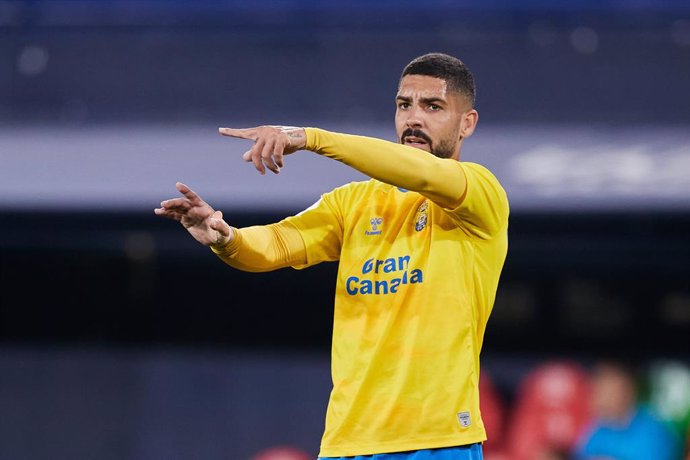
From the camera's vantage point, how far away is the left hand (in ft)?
9.87

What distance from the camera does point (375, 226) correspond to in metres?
3.54

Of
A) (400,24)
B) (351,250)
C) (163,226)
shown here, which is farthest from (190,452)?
(351,250)

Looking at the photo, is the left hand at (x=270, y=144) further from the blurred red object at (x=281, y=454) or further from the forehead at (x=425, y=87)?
the blurred red object at (x=281, y=454)

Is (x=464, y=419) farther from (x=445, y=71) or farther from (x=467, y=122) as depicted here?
(x=445, y=71)

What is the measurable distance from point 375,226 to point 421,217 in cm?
15

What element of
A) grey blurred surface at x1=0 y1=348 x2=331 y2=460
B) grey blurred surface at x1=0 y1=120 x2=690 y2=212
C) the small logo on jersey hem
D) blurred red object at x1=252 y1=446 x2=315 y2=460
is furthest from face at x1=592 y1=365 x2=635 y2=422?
the small logo on jersey hem

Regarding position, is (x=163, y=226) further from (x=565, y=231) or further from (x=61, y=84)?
(x=565, y=231)

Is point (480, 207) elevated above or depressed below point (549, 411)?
above

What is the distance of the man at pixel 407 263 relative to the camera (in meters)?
3.25

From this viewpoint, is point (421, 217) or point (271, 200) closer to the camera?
point (421, 217)

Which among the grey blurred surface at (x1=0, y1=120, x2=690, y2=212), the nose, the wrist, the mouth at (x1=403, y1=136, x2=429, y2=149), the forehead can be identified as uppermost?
the grey blurred surface at (x1=0, y1=120, x2=690, y2=212)

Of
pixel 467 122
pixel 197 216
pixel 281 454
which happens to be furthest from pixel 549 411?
pixel 197 216

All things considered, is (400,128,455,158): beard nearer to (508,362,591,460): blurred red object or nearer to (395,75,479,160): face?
(395,75,479,160): face

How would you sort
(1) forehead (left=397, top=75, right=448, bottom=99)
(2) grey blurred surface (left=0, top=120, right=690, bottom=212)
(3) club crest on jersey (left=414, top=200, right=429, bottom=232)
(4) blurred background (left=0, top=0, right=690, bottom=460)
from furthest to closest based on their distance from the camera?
(4) blurred background (left=0, top=0, right=690, bottom=460) → (2) grey blurred surface (left=0, top=120, right=690, bottom=212) → (1) forehead (left=397, top=75, right=448, bottom=99) → (3) club crest on jersey (left=414, top=200, right=429, bottom=232)
